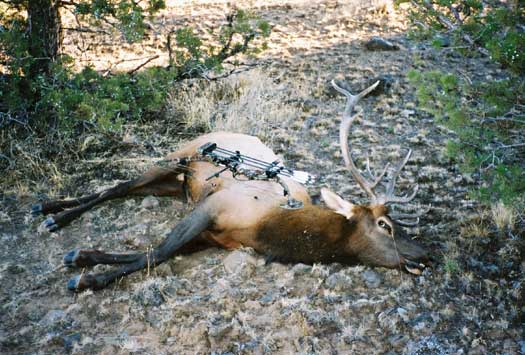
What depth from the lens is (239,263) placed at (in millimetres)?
4398

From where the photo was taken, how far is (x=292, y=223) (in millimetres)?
4469

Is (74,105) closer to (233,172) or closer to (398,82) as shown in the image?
(233,172)

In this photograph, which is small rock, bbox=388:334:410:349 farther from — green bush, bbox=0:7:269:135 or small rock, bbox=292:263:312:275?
green bush, bbox=0:7:269:135

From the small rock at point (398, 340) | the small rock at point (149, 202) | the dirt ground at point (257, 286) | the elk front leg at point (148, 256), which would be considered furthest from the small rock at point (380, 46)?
the small rock at point (398, 340)

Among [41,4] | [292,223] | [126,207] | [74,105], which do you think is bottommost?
[126,207]

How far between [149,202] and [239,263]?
1.40m

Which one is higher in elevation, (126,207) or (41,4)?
(41,4)

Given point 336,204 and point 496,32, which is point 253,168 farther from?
point 496,32

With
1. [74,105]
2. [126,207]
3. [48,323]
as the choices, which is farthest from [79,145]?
[48,323]

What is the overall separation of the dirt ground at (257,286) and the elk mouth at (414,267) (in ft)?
0.20

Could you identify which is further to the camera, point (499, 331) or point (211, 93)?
point (211, 93)

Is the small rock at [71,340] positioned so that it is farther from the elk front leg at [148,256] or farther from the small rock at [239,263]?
the small rock at [239,263]

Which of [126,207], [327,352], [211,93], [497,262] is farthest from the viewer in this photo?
[211,93]

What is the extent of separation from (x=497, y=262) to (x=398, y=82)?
14.9 ft
